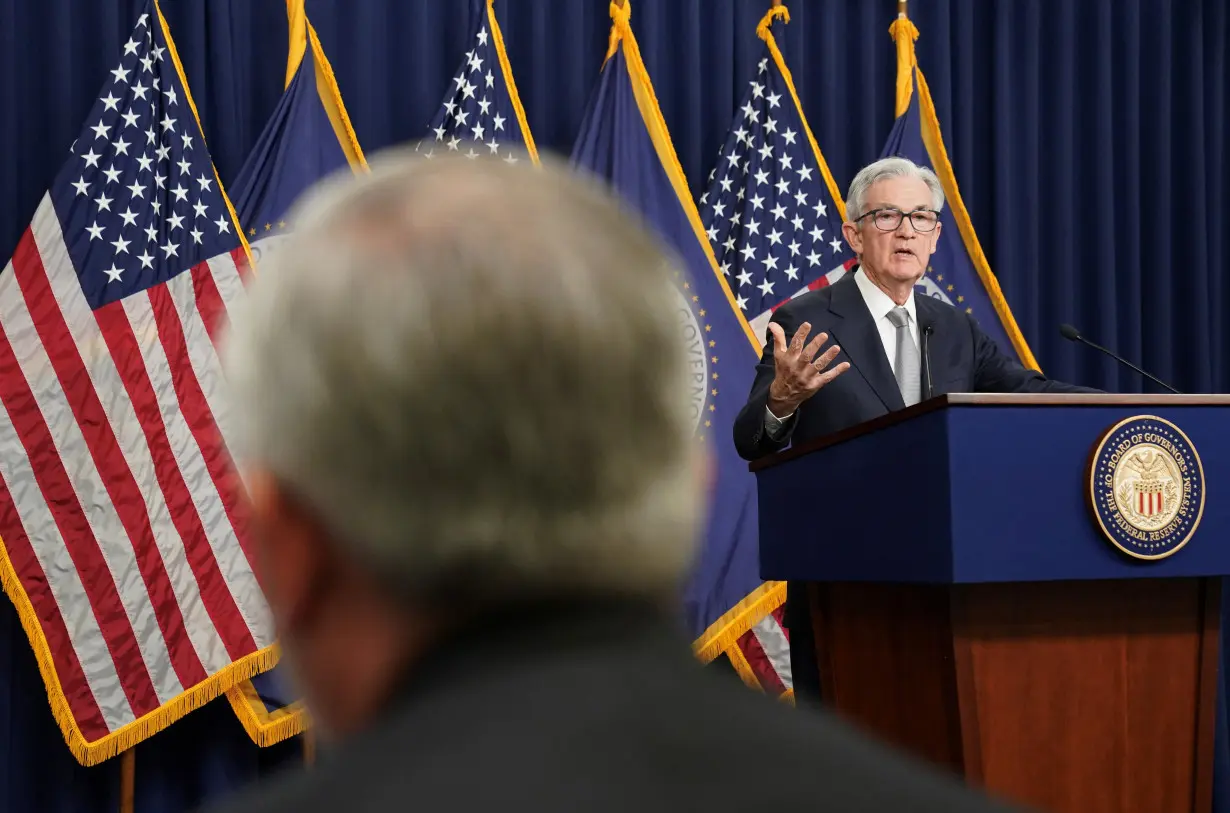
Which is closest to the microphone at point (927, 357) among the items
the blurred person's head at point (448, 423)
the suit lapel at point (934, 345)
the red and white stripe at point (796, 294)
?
the suit lapel at point (934, 345)

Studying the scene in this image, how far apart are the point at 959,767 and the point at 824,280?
103 inches

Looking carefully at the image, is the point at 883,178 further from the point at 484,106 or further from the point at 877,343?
the point at 484,106

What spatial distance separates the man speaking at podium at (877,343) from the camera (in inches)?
113

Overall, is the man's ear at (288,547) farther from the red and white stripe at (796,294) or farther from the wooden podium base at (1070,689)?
the red and white stripe at (796,294)

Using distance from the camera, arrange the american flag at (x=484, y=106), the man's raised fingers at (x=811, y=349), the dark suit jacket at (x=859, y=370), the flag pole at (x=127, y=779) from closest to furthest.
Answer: the man's raised fingers at (x=811, y=349), the dark suit jacket at (x=859, y=370), the flag pole at (x=127, y=779), the american flag at (x=484, y=106)

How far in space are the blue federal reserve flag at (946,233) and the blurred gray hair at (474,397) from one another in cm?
416

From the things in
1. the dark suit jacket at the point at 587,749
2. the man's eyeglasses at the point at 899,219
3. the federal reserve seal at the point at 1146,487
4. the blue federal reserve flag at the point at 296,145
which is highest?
the blue federal reserve flag at the point at 296,145

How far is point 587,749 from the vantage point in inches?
18.3

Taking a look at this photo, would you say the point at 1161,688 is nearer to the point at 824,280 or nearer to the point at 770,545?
the point at 770,545

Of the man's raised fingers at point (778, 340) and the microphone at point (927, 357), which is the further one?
the microphone at point (927, 357)

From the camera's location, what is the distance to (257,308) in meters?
0.55

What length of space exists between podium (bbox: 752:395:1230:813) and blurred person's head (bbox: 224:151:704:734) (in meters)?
1.55

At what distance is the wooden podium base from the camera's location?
2064 millimetres

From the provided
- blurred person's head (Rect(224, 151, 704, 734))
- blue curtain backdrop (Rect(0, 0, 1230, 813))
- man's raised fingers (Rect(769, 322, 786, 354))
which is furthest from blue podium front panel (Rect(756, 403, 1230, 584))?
blue curtain backdrop (Rect(0, 0, 1230, 813))
